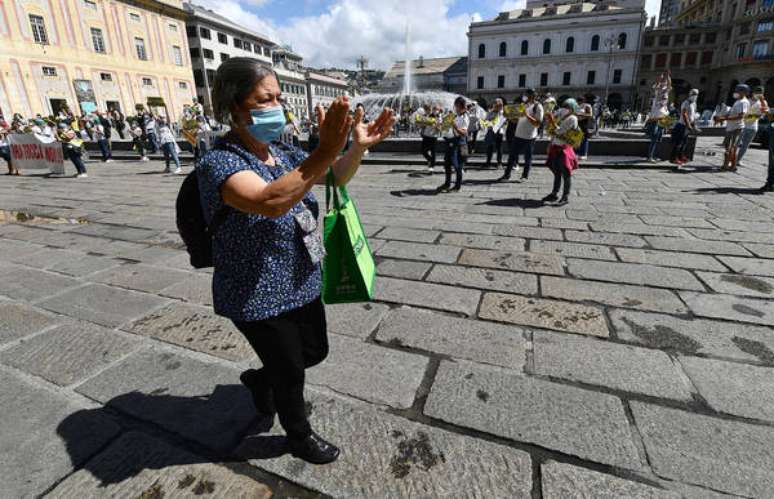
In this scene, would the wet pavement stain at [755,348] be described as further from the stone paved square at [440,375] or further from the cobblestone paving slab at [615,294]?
the cobblestone paving slab at [615,294]

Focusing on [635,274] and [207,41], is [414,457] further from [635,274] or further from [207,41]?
[207,41]

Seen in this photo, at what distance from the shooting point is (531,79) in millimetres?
53531

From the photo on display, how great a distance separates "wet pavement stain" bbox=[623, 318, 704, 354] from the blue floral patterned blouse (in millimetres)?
2310

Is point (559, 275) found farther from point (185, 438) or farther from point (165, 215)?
point (165, 215)

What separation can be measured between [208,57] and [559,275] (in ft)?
169

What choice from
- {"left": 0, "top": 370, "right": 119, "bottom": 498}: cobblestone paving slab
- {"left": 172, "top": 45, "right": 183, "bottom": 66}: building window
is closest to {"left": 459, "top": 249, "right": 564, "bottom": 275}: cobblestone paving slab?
{"left": 0, "top": 370, "right": 119, "bottom": 498}: cobblestone paving slab

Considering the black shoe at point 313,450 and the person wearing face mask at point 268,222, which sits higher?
the person wearing face mask at point 268,222

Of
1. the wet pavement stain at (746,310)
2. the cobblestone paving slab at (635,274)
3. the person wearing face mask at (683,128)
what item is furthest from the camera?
the person wearing face mask at (683,128)

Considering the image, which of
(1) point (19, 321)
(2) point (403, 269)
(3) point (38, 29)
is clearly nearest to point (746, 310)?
(2) point (403, 269)

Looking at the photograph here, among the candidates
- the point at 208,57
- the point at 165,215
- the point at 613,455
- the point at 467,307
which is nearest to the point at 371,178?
the point at 165,215

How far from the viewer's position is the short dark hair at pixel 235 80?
4.33 ft

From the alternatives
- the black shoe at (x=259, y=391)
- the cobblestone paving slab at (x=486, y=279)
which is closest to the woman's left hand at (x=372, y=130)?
the black shoe at (x=259, y=391)

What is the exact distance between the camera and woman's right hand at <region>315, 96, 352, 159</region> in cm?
116

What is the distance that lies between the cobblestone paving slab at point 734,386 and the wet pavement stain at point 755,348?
4.8 inches
